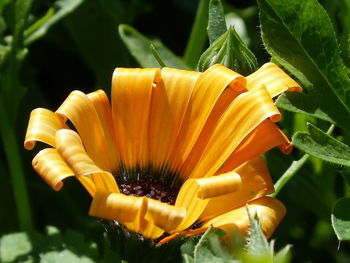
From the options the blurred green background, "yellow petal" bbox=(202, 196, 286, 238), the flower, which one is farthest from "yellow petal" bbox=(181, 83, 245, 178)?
the blurred green background

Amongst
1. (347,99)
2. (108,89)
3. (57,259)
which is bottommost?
(57,259)

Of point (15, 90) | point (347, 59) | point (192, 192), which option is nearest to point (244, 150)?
point (192, 192)

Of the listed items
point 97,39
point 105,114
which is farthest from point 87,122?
point 97,39

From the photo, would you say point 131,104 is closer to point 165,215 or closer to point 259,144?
point 259,144

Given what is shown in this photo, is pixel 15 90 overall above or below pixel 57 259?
above

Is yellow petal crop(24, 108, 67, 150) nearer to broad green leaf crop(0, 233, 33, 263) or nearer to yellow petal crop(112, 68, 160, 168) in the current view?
yellow petal crop(112, 68, 160, 168)

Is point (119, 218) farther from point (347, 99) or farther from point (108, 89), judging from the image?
point (108, 89)

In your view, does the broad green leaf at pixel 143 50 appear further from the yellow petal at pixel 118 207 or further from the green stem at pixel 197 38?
the yellow petal at pixel 118 207
